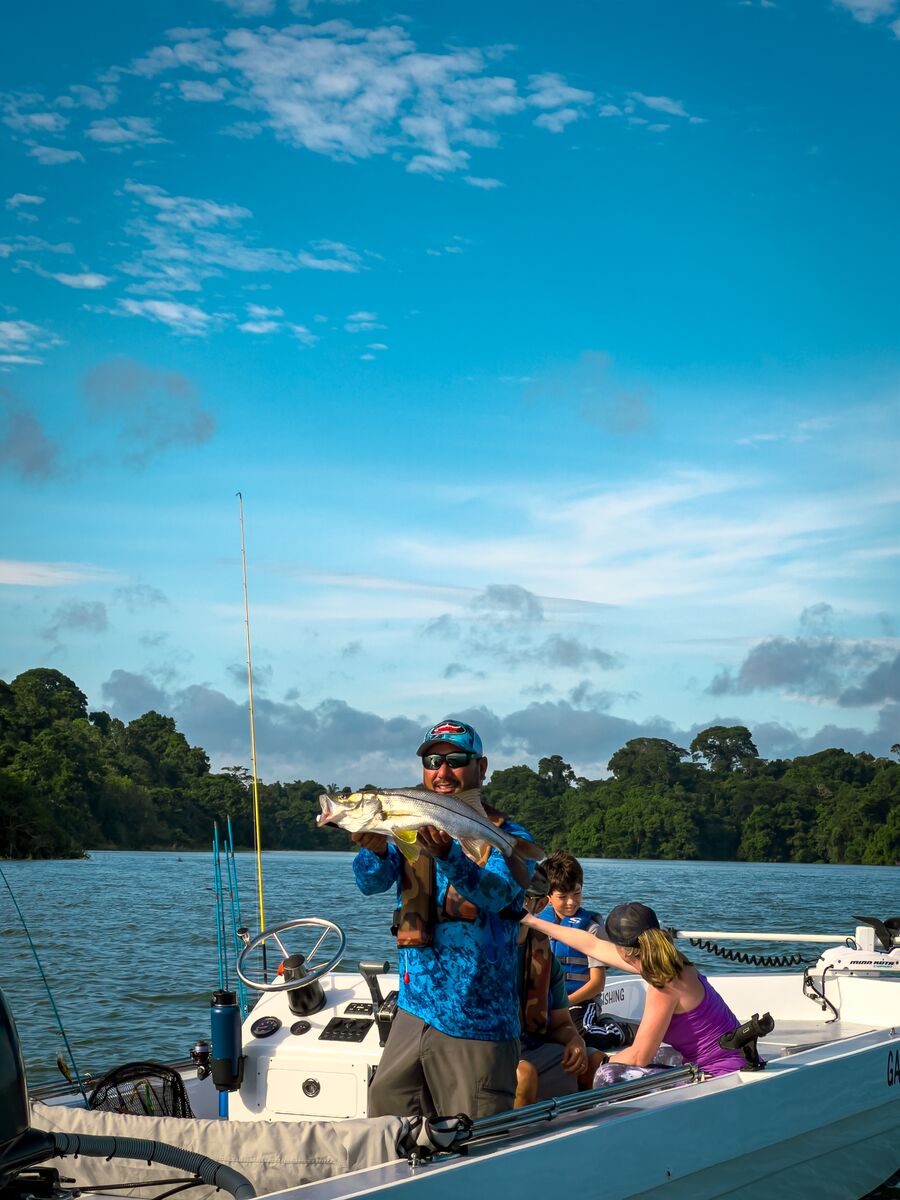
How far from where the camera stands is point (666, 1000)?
5418 mm

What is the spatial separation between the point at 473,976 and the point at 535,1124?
2.30 feet

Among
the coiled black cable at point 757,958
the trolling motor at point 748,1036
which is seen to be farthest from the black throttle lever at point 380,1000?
the coiled black cable at point 757,958

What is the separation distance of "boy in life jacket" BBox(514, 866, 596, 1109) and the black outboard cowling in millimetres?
1698

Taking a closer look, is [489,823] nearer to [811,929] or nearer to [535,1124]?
[535,1124]

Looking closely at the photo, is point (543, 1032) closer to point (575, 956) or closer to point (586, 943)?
point (586, 943)

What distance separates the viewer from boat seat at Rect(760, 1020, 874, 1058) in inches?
307

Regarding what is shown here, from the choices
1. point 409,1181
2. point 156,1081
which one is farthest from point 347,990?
point 409,1181

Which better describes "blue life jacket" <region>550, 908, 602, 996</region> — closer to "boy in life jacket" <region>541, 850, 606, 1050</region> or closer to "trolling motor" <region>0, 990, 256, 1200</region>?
"boy in life jacket" <region>541, 850, 606, 1050</region>

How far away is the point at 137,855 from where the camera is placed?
8344cm

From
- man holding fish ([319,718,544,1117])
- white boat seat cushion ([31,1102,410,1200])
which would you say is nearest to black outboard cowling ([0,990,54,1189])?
white boat seat cushion ([31,1102,410,1200])

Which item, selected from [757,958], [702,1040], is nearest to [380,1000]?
[702,1040]

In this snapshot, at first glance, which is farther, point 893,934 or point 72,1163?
point 893,934

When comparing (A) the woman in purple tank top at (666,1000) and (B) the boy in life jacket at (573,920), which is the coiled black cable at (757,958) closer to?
(B) the boy in life jacket at (573,920)

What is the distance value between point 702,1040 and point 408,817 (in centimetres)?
267
